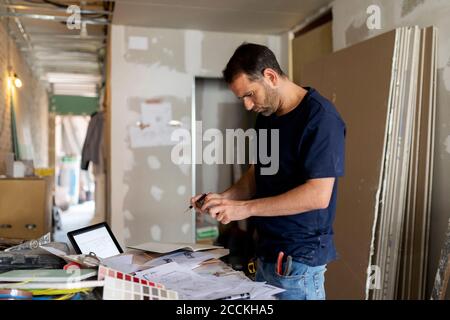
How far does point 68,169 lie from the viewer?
28.9 ft

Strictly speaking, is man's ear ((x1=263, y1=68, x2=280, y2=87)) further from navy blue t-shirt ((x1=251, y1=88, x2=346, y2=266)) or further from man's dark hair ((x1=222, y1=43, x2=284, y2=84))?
navy blue t-shirt ((x1=251, y1=88, x2=346, y2=266))

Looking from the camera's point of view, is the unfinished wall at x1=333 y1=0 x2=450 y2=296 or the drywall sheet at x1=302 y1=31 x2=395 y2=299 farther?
the drywall sheet at x1=302 y1=31 x2=395 y2=299

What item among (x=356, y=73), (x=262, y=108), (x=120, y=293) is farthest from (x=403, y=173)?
(x=120, y=293)

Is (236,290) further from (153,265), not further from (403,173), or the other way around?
(403,173)

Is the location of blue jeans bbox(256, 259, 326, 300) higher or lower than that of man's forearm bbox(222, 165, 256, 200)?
lower

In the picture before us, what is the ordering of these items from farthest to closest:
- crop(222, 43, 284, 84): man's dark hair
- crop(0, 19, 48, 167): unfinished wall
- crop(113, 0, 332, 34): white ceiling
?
crop(0, 19, 48, 167): unfinished wall → crop(113, 0, 332, 34): white ceiling → crop(222, 43, 284, 84): man's dark hair

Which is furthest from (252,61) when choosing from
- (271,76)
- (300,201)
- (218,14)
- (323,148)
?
(218,14)

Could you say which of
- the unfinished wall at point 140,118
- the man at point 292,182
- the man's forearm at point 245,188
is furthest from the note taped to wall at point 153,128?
the man at point 292,182

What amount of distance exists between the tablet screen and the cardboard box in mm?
1447

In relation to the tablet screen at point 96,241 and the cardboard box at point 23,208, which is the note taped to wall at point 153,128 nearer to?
the cardboard box at point 23,208

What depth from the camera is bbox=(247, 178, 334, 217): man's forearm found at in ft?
4.10

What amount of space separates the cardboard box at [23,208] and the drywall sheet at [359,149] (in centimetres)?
194

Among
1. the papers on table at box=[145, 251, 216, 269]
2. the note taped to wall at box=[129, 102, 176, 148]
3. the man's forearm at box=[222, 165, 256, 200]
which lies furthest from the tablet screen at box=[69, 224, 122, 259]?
the note taped to wall at box=[129, 102, 176, 148]
